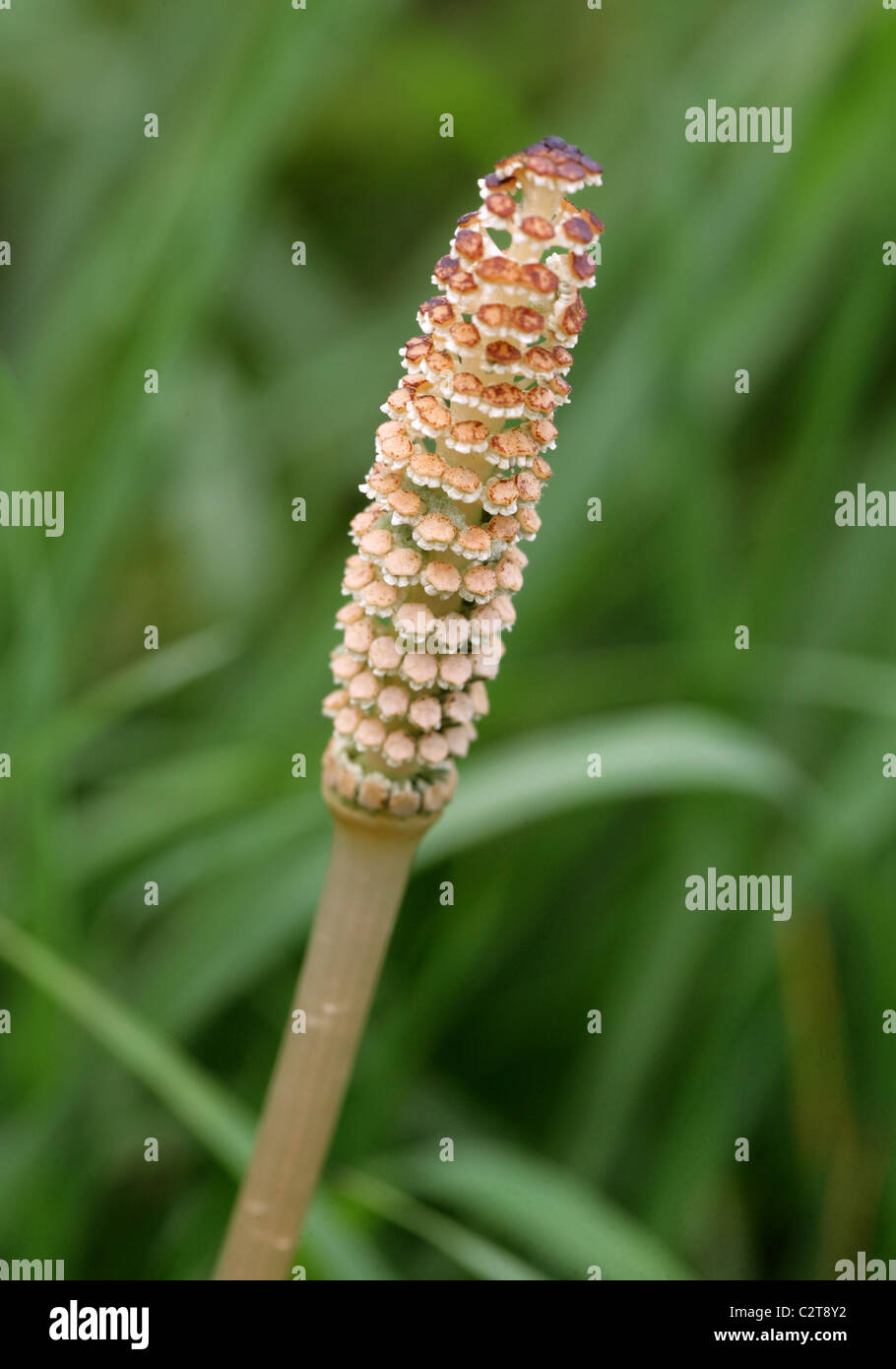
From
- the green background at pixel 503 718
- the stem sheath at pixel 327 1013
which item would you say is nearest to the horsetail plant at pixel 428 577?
the stem sheath at pixel 327 1013

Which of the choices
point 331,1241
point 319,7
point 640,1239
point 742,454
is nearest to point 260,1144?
point 331,1241

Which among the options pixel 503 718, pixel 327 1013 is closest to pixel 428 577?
pixel 327 1013

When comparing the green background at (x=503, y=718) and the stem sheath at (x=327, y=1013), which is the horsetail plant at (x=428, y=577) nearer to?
the stem sheath at (x=327, y=1013)

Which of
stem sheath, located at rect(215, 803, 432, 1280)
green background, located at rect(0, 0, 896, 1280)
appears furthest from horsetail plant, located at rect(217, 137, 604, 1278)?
green background, located at rect(0, 0, 896, 1280)

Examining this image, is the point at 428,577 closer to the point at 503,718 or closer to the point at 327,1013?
the point at 327,1013

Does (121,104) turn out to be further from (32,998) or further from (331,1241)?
(331,1241)

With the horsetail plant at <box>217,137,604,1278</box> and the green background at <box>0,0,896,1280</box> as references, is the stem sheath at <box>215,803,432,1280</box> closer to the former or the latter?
the horsetail plant at <box>217,137,604,1278</box>

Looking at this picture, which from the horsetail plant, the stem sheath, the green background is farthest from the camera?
the green background
